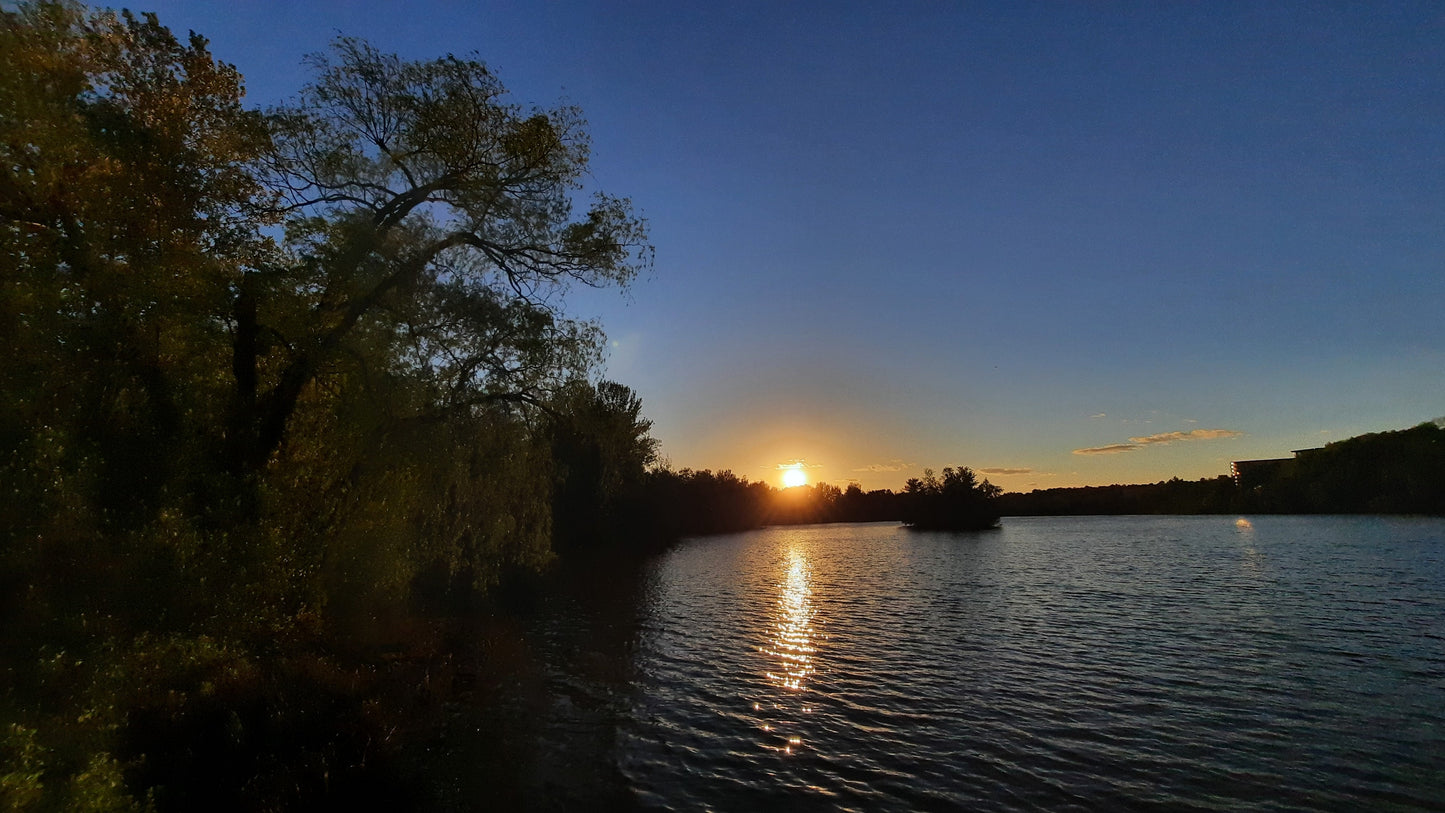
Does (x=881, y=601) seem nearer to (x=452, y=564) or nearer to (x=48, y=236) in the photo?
(x=452, y=564)

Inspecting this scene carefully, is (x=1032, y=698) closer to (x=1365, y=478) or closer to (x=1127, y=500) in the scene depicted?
(x=1365, y=478)

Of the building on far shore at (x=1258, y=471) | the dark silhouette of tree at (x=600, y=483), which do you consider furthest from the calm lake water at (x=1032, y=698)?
the building on far shore at (x=1258, y=471)

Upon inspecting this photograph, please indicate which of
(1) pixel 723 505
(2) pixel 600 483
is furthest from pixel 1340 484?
(2) pixel 600 483

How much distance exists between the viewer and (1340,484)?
117125 millimetres

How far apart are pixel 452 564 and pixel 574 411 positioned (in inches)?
314

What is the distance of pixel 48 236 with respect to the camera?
10.0 metres

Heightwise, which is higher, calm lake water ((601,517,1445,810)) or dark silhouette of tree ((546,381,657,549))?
Result: dark silhouette of tree ((546,381,657,549))

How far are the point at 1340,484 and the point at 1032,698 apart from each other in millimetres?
149020

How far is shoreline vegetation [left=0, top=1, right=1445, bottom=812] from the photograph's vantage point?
350 inches

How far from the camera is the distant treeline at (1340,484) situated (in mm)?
103000

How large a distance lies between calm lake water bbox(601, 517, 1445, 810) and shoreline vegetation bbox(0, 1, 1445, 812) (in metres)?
4.25

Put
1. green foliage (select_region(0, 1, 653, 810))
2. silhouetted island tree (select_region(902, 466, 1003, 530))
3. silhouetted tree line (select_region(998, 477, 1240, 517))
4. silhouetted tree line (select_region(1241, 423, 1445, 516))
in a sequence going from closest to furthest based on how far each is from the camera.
Result: green foliage (select_region(0, 1, 653, 810)), silhouetted tree line (select_region(1241, 423, 1445, 516)), silhouetted island tree (select_region(902, 466, 1003, 530)), silhouetted tree line (select_region(998, 477, 1240, 517))

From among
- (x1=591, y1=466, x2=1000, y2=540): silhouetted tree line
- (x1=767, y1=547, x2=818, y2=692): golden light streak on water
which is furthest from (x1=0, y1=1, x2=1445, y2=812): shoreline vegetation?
(x1=591, y1=466, x2=1000, y2=540): silhouetted tree line

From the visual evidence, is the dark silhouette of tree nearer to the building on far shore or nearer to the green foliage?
the green foliage
